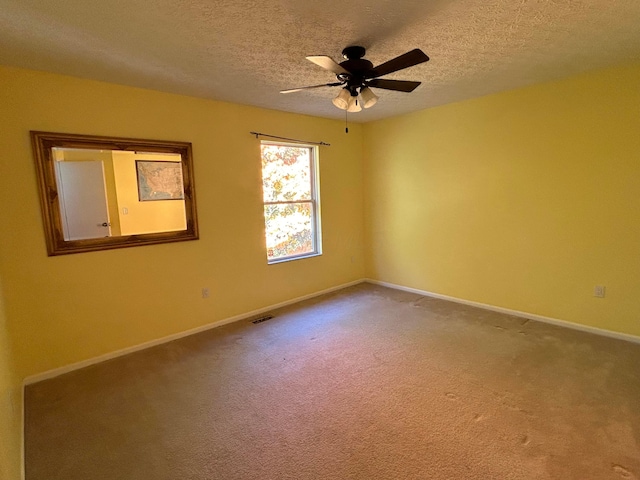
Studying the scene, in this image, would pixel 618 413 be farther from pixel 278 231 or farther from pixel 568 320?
pixel 278 231

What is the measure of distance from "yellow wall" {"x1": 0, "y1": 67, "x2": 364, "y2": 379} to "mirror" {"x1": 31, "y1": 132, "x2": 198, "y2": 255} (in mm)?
79

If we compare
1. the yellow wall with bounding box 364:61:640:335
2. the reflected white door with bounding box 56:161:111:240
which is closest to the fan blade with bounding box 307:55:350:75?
the reflected white door with bounding box 56:161:111:240

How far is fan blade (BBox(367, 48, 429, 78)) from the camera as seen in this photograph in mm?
1852

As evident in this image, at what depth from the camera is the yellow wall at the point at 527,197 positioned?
2920 millimetres

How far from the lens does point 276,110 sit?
12.9 ft

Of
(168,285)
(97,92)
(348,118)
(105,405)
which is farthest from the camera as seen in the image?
(348,118)

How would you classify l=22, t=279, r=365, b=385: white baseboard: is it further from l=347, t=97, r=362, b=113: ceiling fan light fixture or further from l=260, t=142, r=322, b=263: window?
l=347, t=97, r=362, b=113: ceiling fan light fixture

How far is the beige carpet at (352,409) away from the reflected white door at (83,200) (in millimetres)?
1212

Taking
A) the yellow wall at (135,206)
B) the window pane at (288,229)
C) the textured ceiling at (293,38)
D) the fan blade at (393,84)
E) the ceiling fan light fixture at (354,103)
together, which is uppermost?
the textured ceiling at (293,38)

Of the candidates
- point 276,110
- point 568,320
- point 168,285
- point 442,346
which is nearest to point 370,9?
point 276,110

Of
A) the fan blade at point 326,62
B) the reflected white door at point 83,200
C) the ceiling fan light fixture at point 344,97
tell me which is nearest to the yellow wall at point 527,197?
the ceiling fan light fixture at point 344,97

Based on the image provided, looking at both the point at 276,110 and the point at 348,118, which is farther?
the point at 348,118

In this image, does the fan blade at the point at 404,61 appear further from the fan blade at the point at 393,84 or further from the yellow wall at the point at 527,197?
the yellow wall at the point at 527,197

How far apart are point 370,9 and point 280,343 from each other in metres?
2.76
